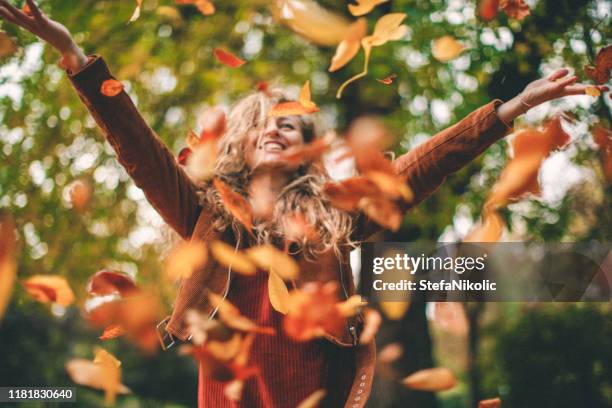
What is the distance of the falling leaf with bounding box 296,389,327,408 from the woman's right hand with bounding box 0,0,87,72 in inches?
49.5

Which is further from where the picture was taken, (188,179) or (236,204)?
(236,204)

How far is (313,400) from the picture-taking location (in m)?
2.03

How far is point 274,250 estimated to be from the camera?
7.41 feet

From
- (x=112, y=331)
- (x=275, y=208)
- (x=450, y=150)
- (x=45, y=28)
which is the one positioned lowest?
(x=112, y=331)

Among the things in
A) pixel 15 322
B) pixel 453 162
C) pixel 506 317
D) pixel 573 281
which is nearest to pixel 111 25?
pixel 453 162

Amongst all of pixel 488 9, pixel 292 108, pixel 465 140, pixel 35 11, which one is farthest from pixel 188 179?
pixel 488 9

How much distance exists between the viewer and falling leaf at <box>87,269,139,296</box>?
2.38 m

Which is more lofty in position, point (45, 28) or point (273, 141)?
point (45, 28)

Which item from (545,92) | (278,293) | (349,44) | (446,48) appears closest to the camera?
(545,92)

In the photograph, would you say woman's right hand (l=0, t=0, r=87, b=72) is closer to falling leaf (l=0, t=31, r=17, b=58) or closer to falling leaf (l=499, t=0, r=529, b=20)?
falling leaf (l=0, t=31, r=17, b=58)

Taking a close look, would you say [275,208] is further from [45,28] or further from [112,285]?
[45,28]

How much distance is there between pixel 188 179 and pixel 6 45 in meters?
1.53

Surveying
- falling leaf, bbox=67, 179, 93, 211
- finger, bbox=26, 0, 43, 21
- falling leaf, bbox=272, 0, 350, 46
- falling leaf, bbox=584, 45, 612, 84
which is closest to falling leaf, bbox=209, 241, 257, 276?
finger, bbox=26, 0, 43, 21

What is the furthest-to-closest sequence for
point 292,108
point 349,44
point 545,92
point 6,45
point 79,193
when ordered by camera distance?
point 79,193
point 6,45
point 349,44
point 292,108
point 545,92
